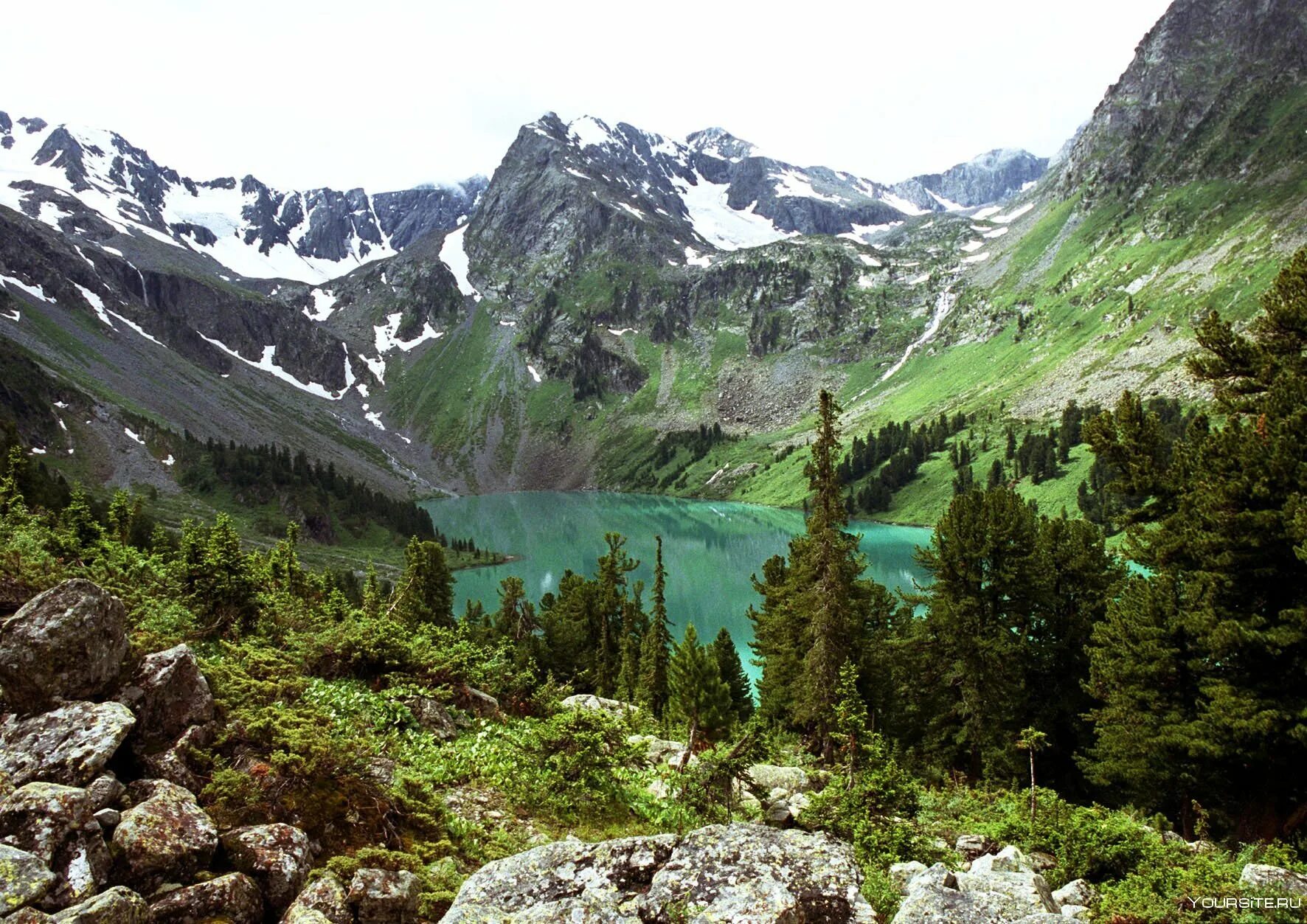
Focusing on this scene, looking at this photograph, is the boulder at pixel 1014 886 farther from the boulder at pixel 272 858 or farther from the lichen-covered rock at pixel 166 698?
the lichen-covered rock at pixel 166 698

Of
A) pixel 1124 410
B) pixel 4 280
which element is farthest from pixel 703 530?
pixel 4 280

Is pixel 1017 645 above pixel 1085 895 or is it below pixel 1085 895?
below

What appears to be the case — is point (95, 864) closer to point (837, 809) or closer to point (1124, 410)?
point (837, 809)

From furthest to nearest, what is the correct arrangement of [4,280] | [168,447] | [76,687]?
1. [4,280]
2. [168,447]
3. [76,687]

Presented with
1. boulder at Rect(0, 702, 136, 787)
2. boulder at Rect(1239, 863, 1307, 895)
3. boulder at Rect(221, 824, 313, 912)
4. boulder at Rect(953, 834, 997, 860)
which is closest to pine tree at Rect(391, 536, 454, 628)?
boulder at Rect(0, 702, 136, 787)

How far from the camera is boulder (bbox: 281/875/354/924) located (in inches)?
259

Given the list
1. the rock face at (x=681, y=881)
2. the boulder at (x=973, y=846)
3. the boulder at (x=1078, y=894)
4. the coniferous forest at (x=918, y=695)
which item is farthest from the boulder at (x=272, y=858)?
the boulder at (x=973, y=846)

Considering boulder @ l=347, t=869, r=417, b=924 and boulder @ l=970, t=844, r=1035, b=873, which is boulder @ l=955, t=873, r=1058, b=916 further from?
boulder @ l=347, t=869, r=417, b=924

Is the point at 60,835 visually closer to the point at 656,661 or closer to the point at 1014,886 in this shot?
the point at 1014,886

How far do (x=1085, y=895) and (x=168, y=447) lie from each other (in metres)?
180

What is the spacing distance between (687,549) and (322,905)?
128631mm

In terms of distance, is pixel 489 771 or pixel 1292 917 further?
pixel 489 771

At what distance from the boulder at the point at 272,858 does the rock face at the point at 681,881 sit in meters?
1.98

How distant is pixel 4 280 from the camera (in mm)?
191250
